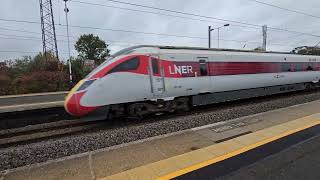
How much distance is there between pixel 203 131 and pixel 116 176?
3.47m

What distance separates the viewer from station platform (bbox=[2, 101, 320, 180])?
464 centimetres

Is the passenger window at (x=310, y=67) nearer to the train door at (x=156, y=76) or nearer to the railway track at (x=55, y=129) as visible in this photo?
the railway track at (x=55, y=129)

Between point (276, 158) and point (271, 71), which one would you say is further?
point (271, 71)

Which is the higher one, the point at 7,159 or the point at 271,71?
the point at 271,71

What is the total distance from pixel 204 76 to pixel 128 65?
3.79 metres

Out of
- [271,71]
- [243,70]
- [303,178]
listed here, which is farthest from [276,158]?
[271,71]

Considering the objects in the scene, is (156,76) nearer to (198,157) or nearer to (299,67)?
(198,157)

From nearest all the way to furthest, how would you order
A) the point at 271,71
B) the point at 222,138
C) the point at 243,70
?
the point at 222,138 → the point at 243,70 → the point at 271,71

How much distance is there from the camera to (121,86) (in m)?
9.16

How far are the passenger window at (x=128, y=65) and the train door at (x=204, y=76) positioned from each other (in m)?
3.15

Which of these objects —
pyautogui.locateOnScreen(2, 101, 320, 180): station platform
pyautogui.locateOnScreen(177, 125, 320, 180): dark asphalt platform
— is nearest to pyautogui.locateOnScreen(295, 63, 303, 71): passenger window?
pyautogui.locateOnScreen(2, 101, 320, 180): station platform

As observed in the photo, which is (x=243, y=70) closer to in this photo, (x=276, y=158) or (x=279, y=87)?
(x=279, y=87)

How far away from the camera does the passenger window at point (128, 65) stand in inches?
358

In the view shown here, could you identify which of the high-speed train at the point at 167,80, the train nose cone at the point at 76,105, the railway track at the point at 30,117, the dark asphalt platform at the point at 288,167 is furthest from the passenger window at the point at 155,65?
→ the dark asphalt platform at the point at 288,167
